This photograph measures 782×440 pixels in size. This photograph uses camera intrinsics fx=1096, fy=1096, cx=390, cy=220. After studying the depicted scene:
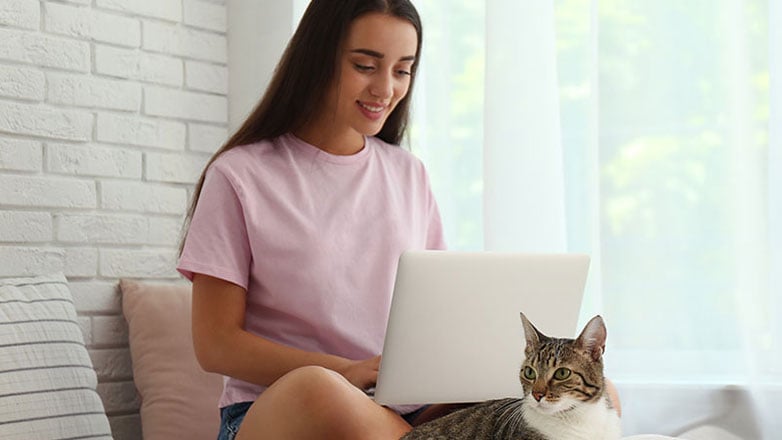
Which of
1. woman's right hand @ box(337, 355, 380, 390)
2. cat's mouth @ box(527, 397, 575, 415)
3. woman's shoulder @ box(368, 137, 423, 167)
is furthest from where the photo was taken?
woman's shoulder @ box(368, 137, 423, 167)

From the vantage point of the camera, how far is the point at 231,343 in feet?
6.39

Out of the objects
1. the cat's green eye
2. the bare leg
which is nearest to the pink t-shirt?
the bare leg

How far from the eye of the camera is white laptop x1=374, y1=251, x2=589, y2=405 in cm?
163

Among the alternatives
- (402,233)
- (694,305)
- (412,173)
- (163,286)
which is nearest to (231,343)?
(402,233)

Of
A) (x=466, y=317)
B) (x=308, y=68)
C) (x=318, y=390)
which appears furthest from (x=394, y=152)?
(x=318, y=390)

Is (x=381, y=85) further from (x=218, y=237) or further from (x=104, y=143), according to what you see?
(x=104, y=143)

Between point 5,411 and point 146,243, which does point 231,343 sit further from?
point 146,243

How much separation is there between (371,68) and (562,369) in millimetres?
783

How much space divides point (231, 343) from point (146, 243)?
3.19 ft

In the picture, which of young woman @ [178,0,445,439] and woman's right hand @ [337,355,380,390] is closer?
woman's right hand @ [337,355,380,390]

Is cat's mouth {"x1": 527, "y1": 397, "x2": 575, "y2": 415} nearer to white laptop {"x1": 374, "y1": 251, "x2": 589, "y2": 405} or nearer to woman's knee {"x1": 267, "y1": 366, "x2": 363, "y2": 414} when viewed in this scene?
white laptop {"x1": 374, "y1": 251, "x2": 589, "y2": 405}

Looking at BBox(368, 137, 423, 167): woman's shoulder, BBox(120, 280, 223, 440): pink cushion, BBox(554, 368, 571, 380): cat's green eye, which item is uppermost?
BBox(368, 137, 423, 167): woman's shoulder

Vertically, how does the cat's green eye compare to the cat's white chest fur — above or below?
above

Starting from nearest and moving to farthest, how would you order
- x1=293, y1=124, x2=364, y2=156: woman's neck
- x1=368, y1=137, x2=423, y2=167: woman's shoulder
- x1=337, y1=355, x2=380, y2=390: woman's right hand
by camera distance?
x1=337, y1=355, x2=380, y2=390: woman's right hand, x1=293, y1=124, x2=364, y2=156: woman's neck, x1=368, y1=137, x2=423, y2=167: woman's shoulder
